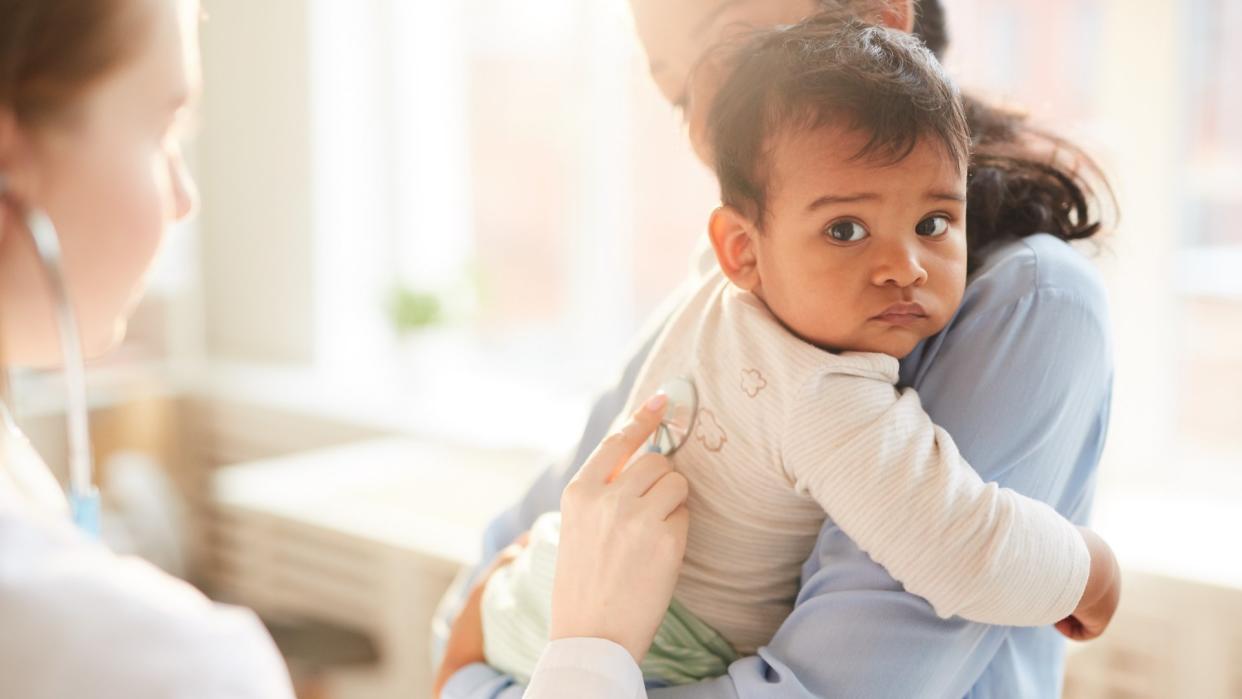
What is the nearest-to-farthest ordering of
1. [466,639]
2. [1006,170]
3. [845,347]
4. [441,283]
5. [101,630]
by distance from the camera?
[101,630]
[845,347]
[1006,170]
[466,639]
[441,283]

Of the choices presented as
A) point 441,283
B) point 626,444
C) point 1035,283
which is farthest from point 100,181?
point 441,283

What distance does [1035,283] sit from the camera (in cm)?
85

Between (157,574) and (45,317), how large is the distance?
182mm

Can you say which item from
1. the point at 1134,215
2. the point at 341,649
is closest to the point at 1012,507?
the point at 1134,215

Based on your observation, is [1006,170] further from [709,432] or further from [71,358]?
[71,358]

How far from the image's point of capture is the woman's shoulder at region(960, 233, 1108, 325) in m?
0.85

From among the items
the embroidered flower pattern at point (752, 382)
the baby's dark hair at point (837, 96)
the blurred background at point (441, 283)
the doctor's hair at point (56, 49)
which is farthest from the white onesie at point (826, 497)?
the blurred background at point (441, 283)

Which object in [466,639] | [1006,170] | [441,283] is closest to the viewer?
[1006,170]

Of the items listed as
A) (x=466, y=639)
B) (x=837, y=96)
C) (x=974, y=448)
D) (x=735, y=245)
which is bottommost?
(x=466, y=639)

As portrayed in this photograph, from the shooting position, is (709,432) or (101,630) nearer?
(101,630)

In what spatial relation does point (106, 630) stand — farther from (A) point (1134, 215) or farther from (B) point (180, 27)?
(A) point (1134, 215)

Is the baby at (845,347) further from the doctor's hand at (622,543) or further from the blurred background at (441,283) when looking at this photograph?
the blurred background at (441,283)

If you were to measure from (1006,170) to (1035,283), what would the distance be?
127 mm

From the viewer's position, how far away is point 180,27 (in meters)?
0.75
